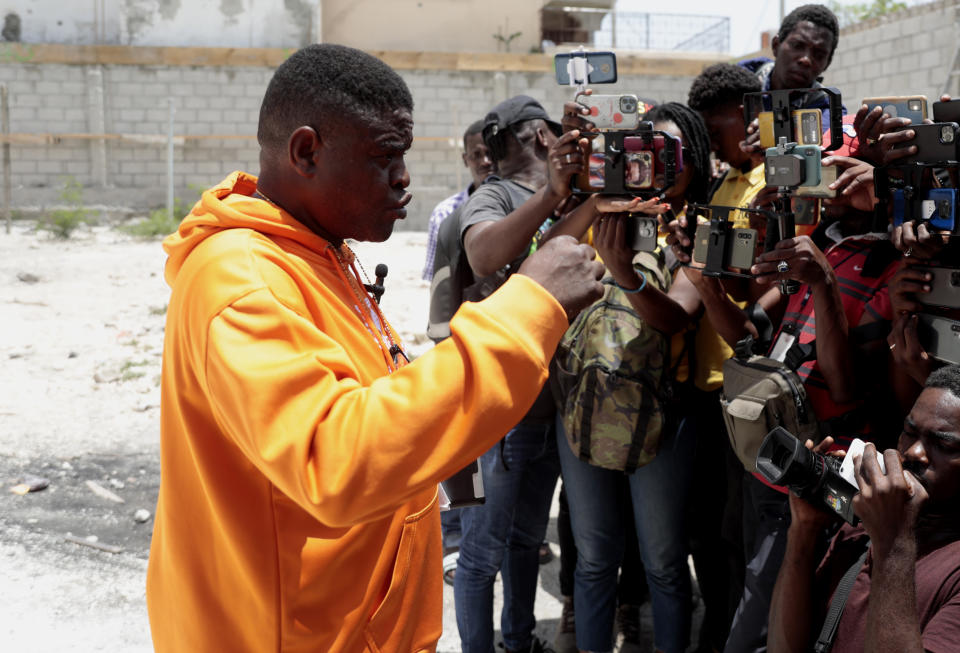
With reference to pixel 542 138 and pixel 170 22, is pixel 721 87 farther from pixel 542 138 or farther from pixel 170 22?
pixel 170 22

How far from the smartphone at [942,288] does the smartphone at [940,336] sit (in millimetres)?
37

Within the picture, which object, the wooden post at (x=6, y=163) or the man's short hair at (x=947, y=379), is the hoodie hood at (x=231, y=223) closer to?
the man's short hair at (x=947, y=379)

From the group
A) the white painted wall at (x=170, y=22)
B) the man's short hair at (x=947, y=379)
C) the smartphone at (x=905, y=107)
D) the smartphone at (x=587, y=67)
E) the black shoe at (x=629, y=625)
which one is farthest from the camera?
the white painted wall at (x=170, y=22)

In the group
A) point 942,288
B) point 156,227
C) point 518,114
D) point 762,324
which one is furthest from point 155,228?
point 942,288

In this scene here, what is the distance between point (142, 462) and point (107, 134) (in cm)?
1321

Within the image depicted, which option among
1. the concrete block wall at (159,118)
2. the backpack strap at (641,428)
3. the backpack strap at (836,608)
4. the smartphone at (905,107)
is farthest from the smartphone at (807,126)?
the concrete block wall at (159,118)

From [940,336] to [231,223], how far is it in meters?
1.67

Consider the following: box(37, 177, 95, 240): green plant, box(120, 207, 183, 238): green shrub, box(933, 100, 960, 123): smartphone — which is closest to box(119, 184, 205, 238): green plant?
box(120, 207, 183, 238): green shrub

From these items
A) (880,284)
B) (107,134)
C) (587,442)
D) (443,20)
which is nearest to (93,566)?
(587,442)

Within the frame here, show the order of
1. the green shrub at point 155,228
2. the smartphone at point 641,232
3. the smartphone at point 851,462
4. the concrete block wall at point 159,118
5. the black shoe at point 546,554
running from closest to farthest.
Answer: the smartphone at point 851,462 < the smartphone at point 641,232 < the black shoe at point 546,554 < the green shrub at point 155,228 < the concrete block wall at point 159,118

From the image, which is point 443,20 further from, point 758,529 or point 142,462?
point 758,529

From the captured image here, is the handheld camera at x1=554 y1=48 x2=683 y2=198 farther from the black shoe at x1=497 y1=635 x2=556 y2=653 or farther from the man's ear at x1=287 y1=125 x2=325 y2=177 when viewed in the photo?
the black shoe at x1=497 y1=635 x2=556 y2=653

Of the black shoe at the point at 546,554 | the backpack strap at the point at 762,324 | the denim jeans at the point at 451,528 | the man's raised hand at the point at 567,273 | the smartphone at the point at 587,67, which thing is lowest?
the black shoe at the point at 546,554

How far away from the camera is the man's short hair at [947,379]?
78.7 inches
